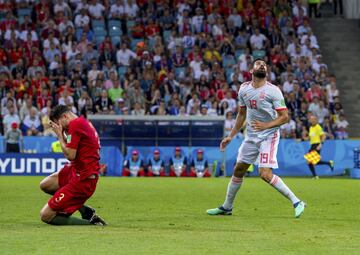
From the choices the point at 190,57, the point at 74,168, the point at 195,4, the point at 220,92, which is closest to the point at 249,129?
the point at 74,168

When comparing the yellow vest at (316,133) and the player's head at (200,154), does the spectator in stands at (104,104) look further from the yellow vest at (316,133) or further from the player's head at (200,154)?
the yellow vest at (316,133)

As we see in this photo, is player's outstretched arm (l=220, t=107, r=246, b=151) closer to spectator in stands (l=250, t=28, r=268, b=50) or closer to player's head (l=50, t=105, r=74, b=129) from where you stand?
player's head (l=50, t=105, r=74, b=129)

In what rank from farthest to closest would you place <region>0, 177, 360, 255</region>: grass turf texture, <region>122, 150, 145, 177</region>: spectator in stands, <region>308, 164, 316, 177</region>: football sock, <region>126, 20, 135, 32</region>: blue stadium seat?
<region>126, 20, 135, 32</region>: blue stadium seat
<region>122, 150, 145, 177</region>: spectator in stands
<region>308, 164, 316, 177</region>: football sock
<region>0, 177, 360, 255</region>: grass turf texture

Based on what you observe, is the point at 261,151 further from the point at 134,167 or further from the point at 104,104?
the point at 104,104

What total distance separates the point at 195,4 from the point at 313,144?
1044 centimetres

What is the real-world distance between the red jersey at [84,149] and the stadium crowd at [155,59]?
19.9 metres

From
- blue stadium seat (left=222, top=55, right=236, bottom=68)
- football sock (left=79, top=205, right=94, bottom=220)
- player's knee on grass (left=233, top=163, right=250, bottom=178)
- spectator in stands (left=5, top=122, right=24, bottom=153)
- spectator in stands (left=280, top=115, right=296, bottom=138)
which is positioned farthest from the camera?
blue stadium seat (left=222, top=55, right=236, bottom=68)

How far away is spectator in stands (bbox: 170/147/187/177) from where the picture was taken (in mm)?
32188

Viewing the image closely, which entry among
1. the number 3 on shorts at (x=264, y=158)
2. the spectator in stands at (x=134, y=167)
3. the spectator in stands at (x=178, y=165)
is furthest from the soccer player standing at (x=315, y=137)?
the number 3 on shorts at (x=264, y=158)

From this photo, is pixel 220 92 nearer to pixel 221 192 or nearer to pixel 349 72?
pixel 349 72

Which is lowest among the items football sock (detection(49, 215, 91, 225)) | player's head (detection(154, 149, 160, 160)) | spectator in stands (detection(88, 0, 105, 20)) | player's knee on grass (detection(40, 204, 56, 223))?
player's head (detection(154, 149, 160, 160))

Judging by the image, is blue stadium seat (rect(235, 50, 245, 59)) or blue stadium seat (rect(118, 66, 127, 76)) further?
blue stadium seat (rect(235, 50, 245, 59))

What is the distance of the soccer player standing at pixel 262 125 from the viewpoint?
15.1 m

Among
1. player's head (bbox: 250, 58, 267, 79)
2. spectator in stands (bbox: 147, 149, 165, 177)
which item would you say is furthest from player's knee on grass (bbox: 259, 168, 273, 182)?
spectator in stands (bbox: 147, 149, 165, 177)
